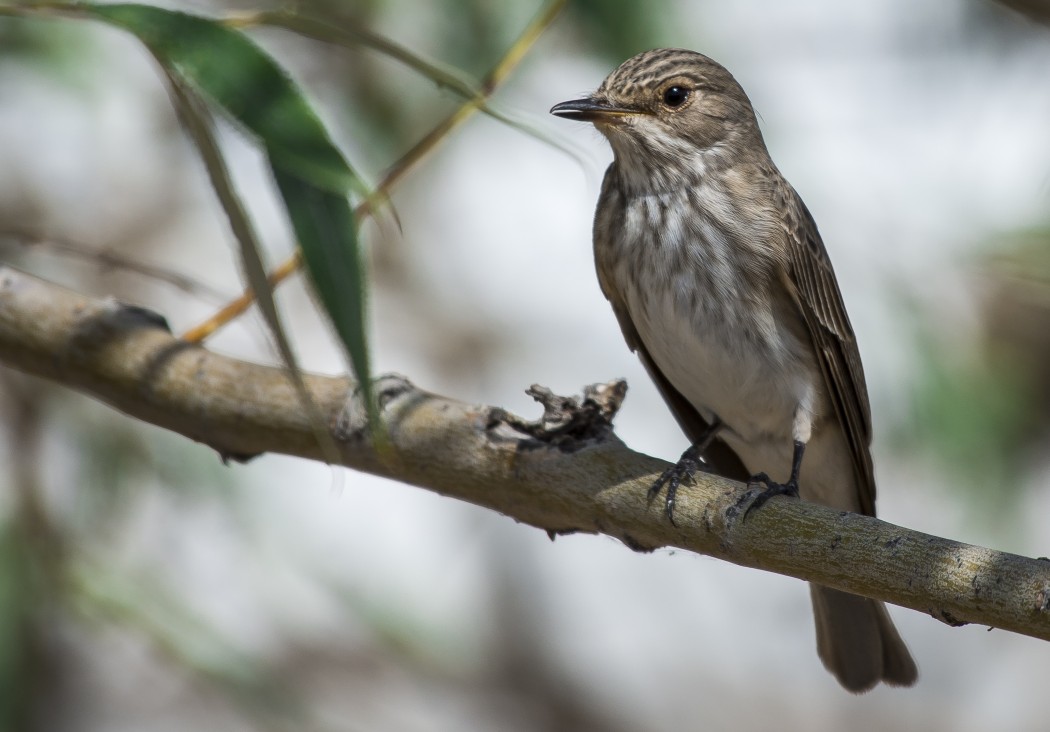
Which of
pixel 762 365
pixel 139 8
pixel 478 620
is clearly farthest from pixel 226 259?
pixel 139 8

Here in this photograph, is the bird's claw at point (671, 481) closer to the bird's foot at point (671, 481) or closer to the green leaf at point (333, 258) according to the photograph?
the bird's foot at point (671, 481)

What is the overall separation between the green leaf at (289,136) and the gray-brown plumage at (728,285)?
1673 mm

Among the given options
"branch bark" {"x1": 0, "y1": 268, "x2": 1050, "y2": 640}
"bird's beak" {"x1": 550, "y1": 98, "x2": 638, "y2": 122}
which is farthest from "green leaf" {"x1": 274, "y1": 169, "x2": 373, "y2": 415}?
"bird's beak" {"x1": 550, "y1": 98, "x2": 638, "y2": 122}

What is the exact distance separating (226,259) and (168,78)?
12.6 feet

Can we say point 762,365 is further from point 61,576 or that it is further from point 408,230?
point 408,230

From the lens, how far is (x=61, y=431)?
4.20 meters

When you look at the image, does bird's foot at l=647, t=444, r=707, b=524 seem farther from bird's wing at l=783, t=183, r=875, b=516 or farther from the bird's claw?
bird's wing at l=783, t=183, r=875, b=516

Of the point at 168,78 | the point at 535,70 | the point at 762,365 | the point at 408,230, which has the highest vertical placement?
the point at 408,230

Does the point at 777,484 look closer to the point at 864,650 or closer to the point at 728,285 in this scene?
the point at 728,285

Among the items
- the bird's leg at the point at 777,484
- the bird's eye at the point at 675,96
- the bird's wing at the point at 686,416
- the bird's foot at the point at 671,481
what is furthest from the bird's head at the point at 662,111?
the bird's foot at the point at 671,481

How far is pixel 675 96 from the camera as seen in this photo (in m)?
3.58

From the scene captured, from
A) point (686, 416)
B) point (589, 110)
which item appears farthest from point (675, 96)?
point (686, 416)

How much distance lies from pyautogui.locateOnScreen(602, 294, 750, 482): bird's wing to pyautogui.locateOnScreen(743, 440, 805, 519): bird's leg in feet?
0.86

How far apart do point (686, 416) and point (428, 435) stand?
5.05 ft
